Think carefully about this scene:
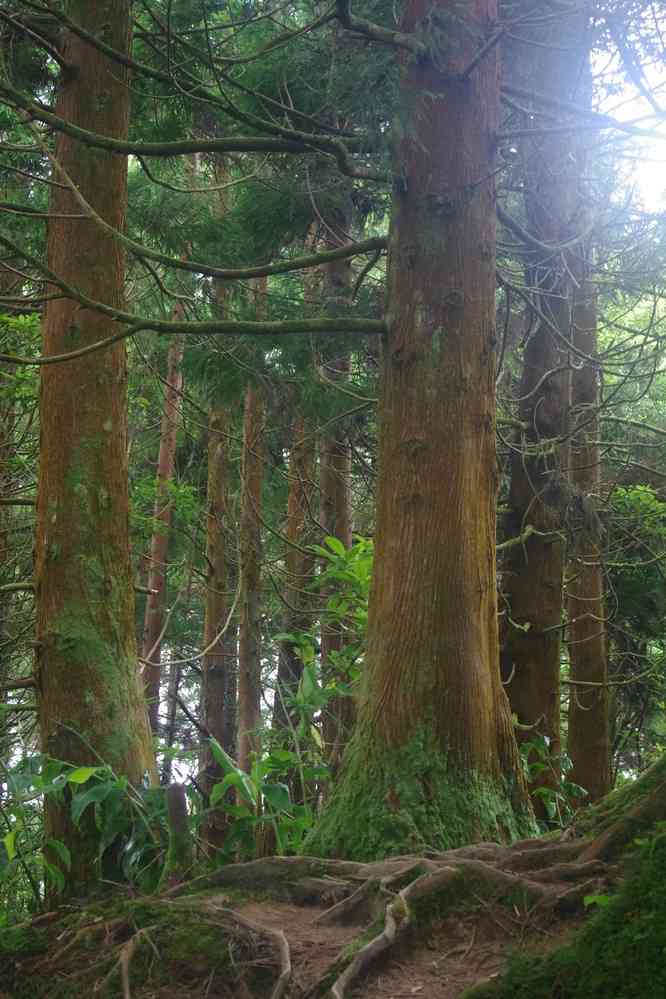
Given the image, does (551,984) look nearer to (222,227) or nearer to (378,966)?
(378,966)

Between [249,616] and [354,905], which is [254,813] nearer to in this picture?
[354,905]

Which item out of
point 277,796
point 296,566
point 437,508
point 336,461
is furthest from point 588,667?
point 277,796

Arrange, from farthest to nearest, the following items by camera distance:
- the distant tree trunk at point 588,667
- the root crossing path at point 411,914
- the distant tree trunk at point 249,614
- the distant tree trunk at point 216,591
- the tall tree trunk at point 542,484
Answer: the distant tree trunk at point 216,591
the distant tree trunk at point 588,667
the distant tree trunk at point 249,614
the tall tree trunk at point 542,484
the root crossing path at point 411,914


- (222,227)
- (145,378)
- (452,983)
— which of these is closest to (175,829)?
(452,983)

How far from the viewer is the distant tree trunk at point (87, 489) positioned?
18.3 ft

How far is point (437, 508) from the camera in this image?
457cm

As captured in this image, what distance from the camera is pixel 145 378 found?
12.4 metres

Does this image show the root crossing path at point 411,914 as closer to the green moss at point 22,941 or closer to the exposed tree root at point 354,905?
the exposed tree root at point 354,905

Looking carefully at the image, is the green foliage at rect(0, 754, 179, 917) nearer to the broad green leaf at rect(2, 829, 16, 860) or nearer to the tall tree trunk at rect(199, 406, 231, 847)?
the broad green leaf at rect(2, 829, 16, 860)

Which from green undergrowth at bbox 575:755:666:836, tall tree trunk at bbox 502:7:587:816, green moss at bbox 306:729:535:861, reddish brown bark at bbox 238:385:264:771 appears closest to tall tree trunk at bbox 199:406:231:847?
reddish brown bark at bbox 238:385:264:771

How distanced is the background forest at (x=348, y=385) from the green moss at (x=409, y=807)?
0.04 feet

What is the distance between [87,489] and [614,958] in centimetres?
448

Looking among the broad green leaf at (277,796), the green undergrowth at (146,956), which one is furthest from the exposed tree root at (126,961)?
the broad green leaf at (277,796)

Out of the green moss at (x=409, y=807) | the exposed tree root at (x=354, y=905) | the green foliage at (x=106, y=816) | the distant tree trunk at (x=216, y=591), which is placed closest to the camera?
the exposed tree root at (x=354, y=905)
